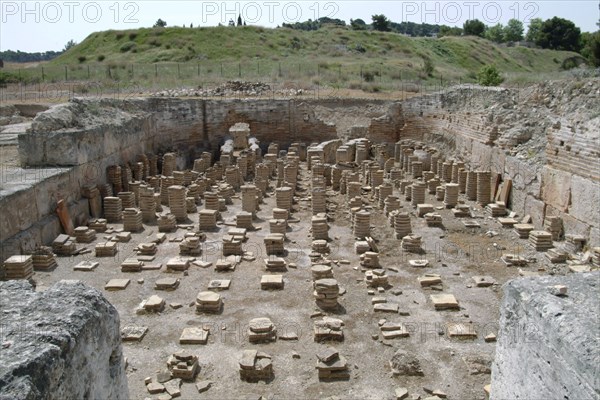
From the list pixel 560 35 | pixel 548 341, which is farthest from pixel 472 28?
pixel 548 341

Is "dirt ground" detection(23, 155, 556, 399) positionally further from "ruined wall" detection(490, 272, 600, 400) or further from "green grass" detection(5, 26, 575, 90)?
"green grass" detection(5, 26, 575, 90)

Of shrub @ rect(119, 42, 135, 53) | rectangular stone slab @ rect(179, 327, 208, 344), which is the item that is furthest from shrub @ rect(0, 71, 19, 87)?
rectangular stone slab @ rect(179, 327, 208, 344)

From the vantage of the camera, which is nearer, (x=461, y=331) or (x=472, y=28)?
(x=461, y=331)

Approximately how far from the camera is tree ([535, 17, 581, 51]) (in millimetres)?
58688

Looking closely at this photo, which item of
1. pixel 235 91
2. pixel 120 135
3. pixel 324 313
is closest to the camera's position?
pixel 324 313

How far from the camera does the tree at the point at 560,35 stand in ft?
193

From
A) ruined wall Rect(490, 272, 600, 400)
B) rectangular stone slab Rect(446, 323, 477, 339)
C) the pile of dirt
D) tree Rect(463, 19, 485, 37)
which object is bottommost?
rectangular stone slab Rect(446, 323, 477, 339)

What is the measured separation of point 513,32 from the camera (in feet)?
254

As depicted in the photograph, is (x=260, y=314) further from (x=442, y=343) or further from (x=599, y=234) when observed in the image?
(x=599, y=234)

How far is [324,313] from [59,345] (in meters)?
5.22

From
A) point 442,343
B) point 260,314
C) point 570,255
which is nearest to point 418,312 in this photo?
point 442,343

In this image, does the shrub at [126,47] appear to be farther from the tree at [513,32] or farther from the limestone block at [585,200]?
the tree at [513,32]

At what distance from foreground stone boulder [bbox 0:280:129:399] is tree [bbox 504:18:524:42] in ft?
267

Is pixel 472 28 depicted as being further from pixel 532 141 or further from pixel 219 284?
pixel 219 284
